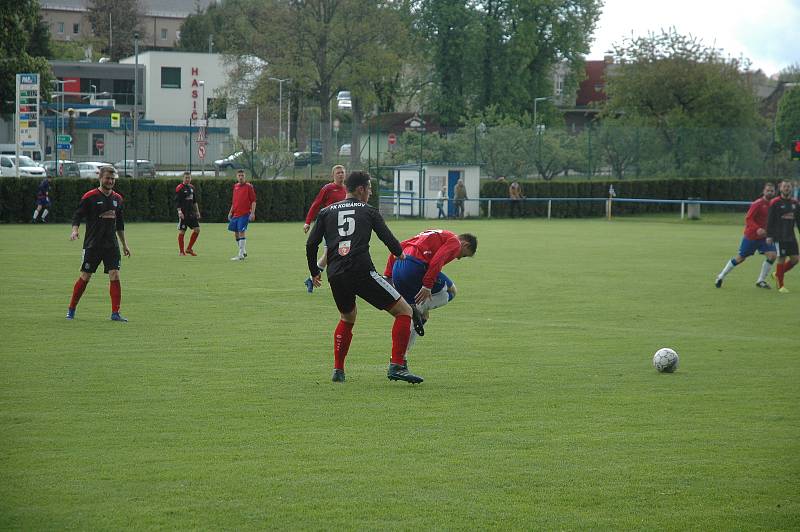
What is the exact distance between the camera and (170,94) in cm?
8631

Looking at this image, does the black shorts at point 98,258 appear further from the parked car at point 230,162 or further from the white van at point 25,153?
the white van at point 25,153

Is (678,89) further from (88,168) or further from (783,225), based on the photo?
(783,225)

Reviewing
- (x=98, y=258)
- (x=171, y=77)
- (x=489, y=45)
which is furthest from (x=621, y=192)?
(x=171, y=77)

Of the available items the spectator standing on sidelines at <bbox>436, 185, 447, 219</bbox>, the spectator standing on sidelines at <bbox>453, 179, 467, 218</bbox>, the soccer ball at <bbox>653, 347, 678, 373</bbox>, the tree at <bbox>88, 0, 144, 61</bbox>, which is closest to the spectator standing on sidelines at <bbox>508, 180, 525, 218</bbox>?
the spectator standing on sidelines at <bbox>453, 179, 467, 218</bbox>

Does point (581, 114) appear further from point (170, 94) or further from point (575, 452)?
point (575, 452)

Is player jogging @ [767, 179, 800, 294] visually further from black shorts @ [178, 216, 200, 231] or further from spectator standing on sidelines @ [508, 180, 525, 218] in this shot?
spectator standing on sidelines @ [508, 180, 525, 218]

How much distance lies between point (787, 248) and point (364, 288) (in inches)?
508

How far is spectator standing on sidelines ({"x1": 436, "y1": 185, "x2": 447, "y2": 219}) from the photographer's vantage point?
4616 cm

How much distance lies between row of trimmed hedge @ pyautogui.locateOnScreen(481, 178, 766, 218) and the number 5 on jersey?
129 feet

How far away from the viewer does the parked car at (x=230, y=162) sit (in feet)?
161

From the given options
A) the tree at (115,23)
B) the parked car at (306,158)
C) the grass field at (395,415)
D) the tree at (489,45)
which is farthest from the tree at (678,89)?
the tree at (115,23)

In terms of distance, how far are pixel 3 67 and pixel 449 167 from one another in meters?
21.9

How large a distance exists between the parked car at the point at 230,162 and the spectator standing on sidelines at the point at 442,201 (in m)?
9.21

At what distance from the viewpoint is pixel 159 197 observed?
4047 cm
